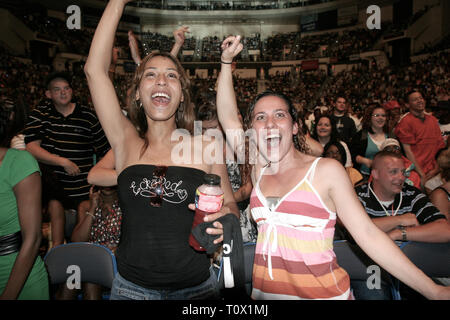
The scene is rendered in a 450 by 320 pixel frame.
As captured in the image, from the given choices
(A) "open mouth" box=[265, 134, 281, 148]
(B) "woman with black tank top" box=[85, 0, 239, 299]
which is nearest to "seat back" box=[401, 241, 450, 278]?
(A) "open mouth" box=[265, 134, 281, 148]

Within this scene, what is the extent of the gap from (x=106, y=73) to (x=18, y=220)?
2.54 feet

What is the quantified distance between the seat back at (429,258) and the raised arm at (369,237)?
39.1 inches

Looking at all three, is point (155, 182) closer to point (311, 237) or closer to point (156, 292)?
point (156, 292)

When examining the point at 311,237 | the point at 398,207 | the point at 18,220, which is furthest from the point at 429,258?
the point at 18,220

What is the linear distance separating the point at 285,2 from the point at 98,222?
98.1ft

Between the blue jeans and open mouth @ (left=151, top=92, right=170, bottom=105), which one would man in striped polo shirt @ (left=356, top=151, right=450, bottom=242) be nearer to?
the blue jeans

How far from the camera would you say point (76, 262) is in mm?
2025

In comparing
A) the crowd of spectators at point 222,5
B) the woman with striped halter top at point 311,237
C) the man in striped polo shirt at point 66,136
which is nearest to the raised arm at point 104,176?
the woman with striped halter top at point 311,237

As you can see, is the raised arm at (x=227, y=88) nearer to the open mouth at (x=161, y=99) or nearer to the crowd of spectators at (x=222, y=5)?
the open mouth at (x=161, y=99)

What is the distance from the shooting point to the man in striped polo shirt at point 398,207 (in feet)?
7.14

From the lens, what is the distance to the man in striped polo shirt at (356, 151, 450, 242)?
218cm

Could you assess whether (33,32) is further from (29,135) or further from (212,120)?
(212,120)

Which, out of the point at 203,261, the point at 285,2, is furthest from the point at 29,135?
the point at 285,2

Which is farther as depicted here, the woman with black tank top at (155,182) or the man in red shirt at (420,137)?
the man in red shirt at (420,137)
